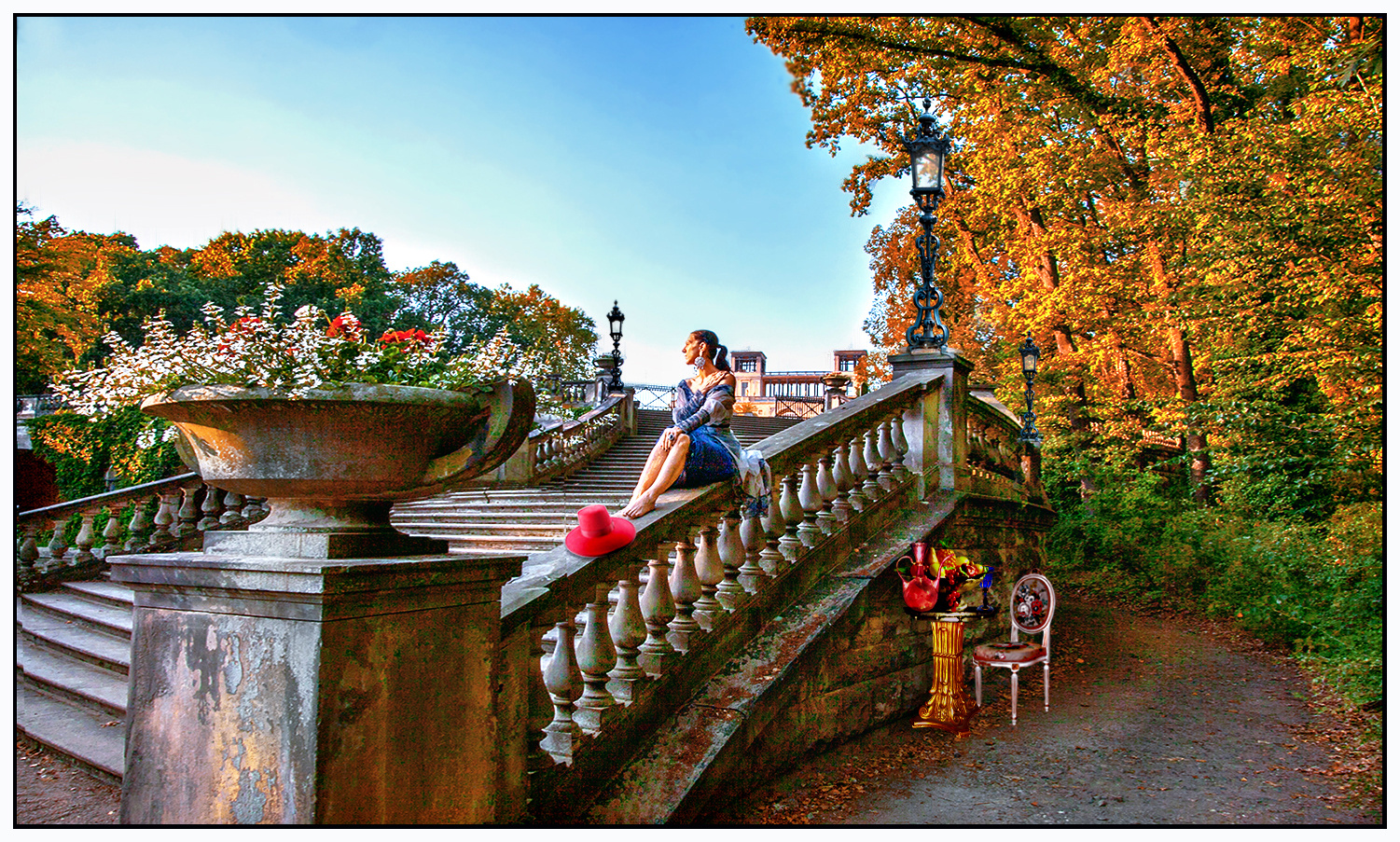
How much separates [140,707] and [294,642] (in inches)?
24.7

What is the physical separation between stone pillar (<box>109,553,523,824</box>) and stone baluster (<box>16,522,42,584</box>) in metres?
7.28

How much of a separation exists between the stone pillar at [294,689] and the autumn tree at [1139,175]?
10.3 meters

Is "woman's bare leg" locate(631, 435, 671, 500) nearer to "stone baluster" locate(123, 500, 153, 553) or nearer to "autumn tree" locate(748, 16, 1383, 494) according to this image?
"stone baluster" locate(123, 500, 153, 553)

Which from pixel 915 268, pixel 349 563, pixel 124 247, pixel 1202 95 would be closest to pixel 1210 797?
pixel 349 563

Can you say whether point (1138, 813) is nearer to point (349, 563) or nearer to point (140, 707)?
point (349, 563)

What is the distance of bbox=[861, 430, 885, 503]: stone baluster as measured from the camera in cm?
596

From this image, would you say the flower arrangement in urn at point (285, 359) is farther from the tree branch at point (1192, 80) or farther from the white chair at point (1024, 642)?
the tree branch at point (1192, 80)

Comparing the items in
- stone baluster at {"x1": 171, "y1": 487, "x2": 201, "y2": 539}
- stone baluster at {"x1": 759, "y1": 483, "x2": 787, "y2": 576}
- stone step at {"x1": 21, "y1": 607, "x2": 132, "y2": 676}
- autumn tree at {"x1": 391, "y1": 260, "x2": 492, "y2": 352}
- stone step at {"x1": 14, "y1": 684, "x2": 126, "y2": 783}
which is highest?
autumn tree at {"x1": 391, "y1": 260, "x2": 492, "y2": 352}

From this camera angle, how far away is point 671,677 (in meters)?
3.88

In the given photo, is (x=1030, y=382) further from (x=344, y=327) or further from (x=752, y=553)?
(x=344, y=327)

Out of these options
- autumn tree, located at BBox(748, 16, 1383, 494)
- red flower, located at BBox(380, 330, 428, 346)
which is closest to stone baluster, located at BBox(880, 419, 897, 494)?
red flower, located at BBox(380, 330, 428, 346)

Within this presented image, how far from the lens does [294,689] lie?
2.26 m

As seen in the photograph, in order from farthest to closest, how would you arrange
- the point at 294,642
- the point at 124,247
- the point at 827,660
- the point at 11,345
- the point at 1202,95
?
1. the point at 124,247
2. the point at 1202,95
3. the point at 827,660
4. the point at 11,345
5. the point at 294,642

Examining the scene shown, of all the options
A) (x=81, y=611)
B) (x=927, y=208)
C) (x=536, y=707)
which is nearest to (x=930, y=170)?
(x=927, y=208)
